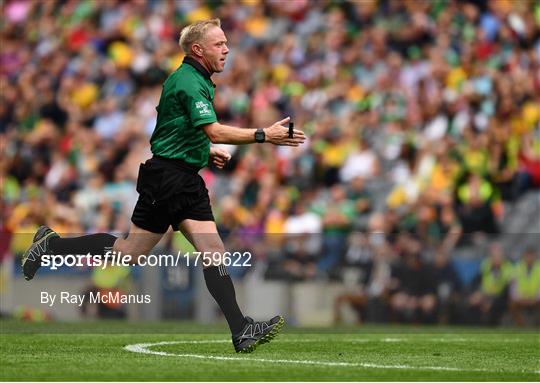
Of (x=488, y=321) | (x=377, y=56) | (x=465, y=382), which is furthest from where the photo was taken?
(x=377, y=56)

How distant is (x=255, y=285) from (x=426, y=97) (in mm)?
4375

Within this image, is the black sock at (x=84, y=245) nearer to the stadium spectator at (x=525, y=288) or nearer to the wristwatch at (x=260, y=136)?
the wristwatch at (x=260, y=136)

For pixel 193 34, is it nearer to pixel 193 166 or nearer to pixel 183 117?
pixel 183 117

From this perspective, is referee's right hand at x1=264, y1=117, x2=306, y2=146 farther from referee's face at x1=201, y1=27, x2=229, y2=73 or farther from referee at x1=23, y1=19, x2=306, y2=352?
referee's face at x1=201, y1=27, x2=229, y2=73

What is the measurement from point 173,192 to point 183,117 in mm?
488

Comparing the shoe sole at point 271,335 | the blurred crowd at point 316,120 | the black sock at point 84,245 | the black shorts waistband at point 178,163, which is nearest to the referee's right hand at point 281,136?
the black shorts waistband at point 178,163

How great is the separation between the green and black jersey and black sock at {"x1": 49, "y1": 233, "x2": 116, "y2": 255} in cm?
99

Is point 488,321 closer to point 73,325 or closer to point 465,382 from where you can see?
point 73,325

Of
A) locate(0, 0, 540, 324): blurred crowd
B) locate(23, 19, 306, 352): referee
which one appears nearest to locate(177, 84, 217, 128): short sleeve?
locate(23, 19, 306, 352): referee

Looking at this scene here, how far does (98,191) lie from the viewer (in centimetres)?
1998

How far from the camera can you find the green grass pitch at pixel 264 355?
7602mm

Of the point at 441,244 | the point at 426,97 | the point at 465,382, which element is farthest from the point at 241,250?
the point at 465,382

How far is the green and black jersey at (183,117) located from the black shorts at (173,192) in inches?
2.9

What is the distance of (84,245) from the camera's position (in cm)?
987
